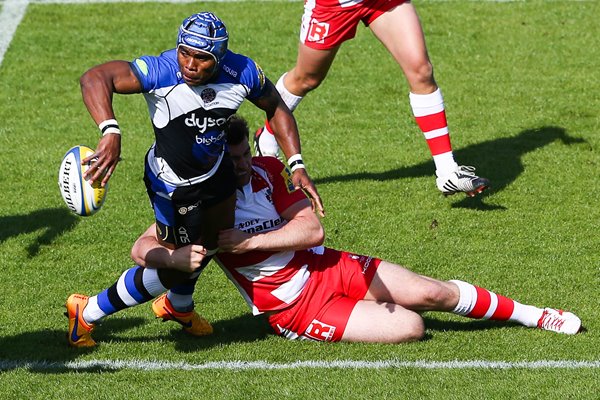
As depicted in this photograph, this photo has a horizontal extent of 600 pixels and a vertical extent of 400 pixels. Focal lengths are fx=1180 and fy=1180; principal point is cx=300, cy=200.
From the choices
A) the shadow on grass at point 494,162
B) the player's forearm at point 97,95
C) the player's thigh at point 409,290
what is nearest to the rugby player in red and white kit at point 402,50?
the shadow on grass at point 494,162

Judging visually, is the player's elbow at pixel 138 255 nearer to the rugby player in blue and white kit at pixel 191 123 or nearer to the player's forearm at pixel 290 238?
the rugby player in blue and white kit at pixel 191 123

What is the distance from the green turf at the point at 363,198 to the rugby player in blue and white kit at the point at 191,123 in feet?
2.26

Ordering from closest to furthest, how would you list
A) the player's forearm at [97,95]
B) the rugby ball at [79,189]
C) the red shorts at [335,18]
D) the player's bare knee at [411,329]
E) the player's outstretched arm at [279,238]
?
the player's forearm at [97,95]
the rugby ball at [79,189]
the player's outstretched arm at [279,238]
the player's bare knee at [411,329]
the red shorts at [335,18]

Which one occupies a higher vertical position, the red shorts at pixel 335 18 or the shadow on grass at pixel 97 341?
the red shorts at pixel 335 18

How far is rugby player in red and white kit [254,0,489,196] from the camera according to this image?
337 inches

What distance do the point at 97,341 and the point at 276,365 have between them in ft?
3.72

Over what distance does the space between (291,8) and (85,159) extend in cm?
805

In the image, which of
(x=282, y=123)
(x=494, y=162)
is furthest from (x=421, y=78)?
(x=282, y=123)

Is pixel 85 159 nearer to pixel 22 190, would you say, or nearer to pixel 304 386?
pixel 304 386

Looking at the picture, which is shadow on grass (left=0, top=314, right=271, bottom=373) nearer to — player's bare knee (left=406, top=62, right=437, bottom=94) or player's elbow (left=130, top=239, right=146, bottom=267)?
player's elbow (left=130, top=239, right=146, bottom=267)

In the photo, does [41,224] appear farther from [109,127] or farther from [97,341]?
[109,127]

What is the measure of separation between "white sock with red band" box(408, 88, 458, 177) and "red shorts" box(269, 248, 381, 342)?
1982 mm

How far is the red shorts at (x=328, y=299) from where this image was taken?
22.1ft

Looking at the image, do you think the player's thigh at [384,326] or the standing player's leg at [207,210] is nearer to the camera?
the standing player's leg at [207,210]
